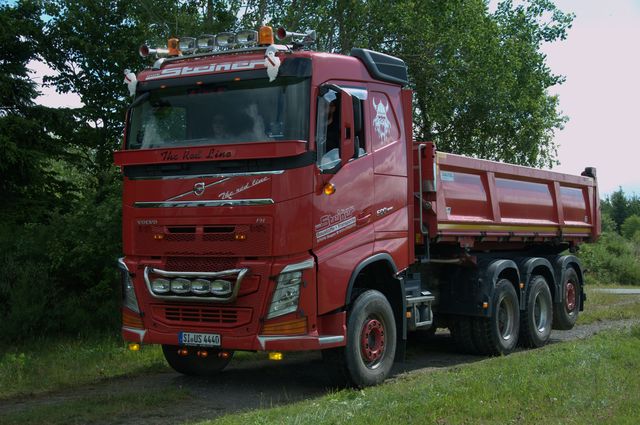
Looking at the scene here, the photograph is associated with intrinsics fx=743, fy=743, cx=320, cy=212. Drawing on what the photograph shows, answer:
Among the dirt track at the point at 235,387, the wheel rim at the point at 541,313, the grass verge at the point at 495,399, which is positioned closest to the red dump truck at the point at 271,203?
the dirt track at the point at 235,387

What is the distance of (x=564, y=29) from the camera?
2720cm

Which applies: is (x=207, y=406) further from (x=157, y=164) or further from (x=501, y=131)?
(x=501, y=131)

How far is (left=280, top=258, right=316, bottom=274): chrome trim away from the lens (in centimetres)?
720

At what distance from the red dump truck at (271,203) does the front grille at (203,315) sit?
14 millimetres

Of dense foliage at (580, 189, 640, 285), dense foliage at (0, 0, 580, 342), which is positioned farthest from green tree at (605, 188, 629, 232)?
dense foliage at (0, 0, 580, 342)

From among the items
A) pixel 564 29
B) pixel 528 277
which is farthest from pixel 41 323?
pixel 564 29

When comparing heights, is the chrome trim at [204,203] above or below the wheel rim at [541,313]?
above

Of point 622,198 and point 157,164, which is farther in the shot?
point 622,198

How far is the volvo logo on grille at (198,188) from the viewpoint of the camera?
748cm

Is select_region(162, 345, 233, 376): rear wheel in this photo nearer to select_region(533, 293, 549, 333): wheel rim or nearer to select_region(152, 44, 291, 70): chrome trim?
select_region(152, 44, 291, 70): chrome trim

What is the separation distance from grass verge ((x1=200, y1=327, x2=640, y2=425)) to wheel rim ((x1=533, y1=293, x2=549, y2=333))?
3.78m

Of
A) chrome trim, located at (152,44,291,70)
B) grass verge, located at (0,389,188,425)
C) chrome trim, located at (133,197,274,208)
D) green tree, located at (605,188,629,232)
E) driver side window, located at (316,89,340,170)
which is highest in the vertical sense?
green tree, located at (605,188,629,232)

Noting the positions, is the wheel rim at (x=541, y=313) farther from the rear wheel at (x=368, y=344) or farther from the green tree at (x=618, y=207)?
the green tree at (x=618, y=207)

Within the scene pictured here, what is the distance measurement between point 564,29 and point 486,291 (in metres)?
19.5
